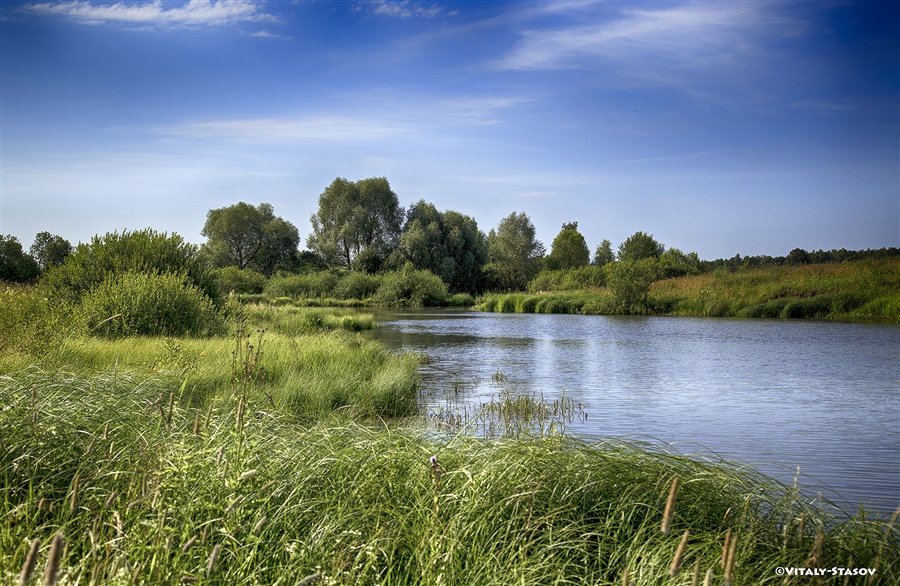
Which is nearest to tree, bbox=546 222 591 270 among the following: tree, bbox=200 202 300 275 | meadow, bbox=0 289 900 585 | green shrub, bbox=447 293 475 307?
green shrub, bbox=447 293 475 307

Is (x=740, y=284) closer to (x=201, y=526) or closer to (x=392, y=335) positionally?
(x=392, y=335)

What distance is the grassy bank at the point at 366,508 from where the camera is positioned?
2.82 meters

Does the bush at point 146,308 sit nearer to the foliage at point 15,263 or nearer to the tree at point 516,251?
the foliage at point 15,263

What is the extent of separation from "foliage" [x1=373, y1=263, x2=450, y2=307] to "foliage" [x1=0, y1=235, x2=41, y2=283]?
22.5 meters

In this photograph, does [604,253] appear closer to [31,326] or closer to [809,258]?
[809,258]

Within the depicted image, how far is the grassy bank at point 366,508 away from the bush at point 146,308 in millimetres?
8702

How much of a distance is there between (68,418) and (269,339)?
8183 mm

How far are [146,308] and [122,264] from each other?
3536mm

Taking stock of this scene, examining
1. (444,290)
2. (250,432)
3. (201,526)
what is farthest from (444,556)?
(444,290)

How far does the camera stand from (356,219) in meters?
56.8

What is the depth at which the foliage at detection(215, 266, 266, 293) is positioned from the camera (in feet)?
150

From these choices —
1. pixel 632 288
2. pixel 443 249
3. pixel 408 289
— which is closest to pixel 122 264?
pixel 632 288

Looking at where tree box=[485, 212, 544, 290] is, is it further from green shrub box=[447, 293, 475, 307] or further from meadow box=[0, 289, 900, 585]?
meadow box=[0, 289, 900, 585]

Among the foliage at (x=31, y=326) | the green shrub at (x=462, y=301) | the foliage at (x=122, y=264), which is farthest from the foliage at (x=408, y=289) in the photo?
the foliage at (x=31, y=326)
